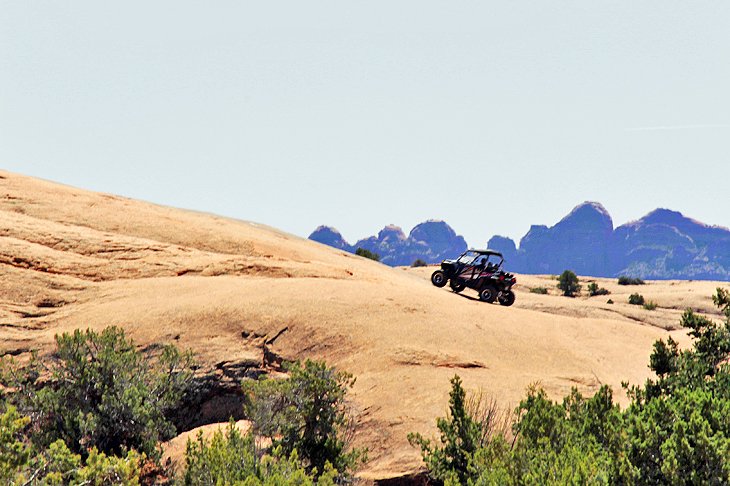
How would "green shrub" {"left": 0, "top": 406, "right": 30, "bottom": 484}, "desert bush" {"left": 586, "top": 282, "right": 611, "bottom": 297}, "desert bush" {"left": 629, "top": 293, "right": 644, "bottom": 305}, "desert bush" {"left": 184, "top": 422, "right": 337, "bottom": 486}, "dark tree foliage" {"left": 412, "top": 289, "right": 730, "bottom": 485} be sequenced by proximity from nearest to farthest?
"green shrub" {"left": 0, "top": 406, "right": 30, "bottom": 484} → "dark tree foliage" {"left": 412, "top": 289, "right": 730, "bottom": 485} → "desert bush" {"left": 184, "top": 422, "right": 337, "bottom": 486} → "desert bush" {"left": 629, "top": 293, "right": 644, "bottom": 305} → "desert bush" {"left": 586, "top": 282, "right": 611, "bottom": 297}

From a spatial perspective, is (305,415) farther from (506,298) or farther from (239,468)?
(506,298)

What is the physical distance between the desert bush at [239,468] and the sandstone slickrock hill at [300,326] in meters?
3.07

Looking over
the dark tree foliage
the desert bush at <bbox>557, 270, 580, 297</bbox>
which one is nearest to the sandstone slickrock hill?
the dark tree foliage

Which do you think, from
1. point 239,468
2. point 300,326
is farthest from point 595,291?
point 239,468

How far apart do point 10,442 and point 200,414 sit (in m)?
7.90

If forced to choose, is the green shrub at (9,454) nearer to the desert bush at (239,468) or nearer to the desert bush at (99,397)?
the desert bush at (239,468)

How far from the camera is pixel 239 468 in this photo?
33.0 ft

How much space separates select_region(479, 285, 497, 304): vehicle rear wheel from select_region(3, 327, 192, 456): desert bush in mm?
16667

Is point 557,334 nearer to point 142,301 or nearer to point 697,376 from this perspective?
point 697,376

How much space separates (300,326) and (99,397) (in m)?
5.68

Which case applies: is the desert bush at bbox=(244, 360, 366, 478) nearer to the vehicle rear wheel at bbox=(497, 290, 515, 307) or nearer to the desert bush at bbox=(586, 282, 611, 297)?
the vehicle rear wheel at bbox=(497, 290, 515, 307)

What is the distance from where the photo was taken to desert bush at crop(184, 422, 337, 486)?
909 cm

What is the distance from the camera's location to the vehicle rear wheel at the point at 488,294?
28562 mm

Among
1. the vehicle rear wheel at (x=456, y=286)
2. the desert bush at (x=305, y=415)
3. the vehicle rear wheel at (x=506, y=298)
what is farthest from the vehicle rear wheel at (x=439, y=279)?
the desert bush at (x=305, y=415)
